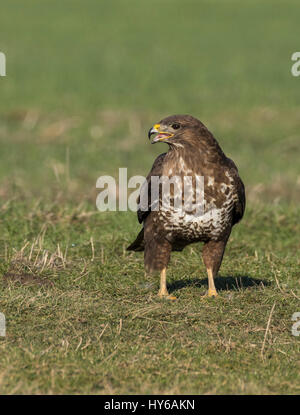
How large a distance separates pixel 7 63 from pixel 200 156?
1450cm

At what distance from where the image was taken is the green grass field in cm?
493

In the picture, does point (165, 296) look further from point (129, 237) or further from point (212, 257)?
point (129, 237)

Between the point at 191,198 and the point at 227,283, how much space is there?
126cm

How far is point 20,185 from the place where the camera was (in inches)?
392

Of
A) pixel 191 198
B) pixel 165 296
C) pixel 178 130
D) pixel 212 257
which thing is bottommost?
pixel 165 296

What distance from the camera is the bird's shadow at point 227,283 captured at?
6723mm

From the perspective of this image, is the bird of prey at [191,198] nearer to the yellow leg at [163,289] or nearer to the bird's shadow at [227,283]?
the yellow leg at [163,289]

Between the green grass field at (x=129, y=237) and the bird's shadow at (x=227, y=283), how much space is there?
3 cm

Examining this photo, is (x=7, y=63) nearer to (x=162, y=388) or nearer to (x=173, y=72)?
(x=173, y=72)

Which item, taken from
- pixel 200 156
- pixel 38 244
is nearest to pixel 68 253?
pixel 38 244

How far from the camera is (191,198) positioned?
19.5 ft

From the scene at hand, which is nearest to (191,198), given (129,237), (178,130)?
(178,130)

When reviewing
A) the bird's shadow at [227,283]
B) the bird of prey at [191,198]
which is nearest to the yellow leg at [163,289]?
the bird of prey at [191,198]

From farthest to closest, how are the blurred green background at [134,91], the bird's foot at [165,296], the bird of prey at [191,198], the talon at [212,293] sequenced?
1. the blurred green background at [134,91]
2. the talon at [212,293]
3. the bird's foot at [165,296]
4. the bird of prey at [191,198]
